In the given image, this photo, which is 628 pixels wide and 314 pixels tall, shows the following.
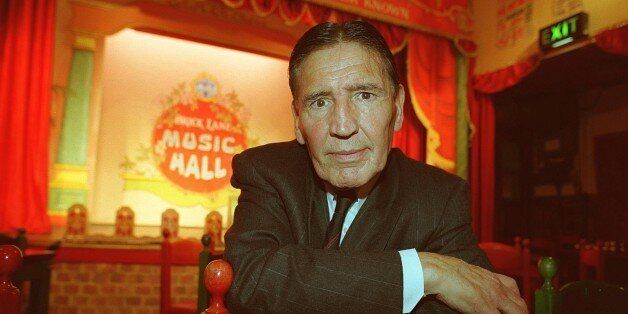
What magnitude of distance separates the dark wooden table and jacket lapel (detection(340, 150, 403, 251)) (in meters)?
2.08

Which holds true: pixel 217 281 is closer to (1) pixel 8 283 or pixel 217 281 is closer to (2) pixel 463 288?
(1) pixel 8 283

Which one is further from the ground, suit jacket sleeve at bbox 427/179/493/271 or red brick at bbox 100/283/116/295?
suit jacket sleeve at bbox 427/179/493/271

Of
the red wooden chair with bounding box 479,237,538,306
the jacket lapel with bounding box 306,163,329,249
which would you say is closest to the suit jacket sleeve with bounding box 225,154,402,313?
the jacket lapel with bounding box 306,163,329,249

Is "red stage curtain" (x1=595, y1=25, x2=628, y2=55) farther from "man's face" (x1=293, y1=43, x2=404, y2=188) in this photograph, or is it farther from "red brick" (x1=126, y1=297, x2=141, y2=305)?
"red brick" (x1=126, y1=297, x2=141, y2=305)

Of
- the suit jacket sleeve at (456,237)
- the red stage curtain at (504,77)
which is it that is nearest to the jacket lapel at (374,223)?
the suit jacket sleeve at (456,237)

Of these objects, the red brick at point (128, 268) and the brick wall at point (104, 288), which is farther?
the red brick at point (128, 268)

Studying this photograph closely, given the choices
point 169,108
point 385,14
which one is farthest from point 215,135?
point 385,14

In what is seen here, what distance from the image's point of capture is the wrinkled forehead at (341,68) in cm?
114

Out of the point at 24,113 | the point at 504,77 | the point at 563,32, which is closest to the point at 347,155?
the point at 24,113

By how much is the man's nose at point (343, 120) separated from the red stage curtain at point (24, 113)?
3129 mm

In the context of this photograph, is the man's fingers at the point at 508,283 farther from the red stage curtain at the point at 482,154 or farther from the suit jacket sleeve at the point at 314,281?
the red stage curtain at the point at 482,154

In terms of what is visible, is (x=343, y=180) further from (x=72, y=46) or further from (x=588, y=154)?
(x=588, y=154)

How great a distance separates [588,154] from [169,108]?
580cm

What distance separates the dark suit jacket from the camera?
916 mm
